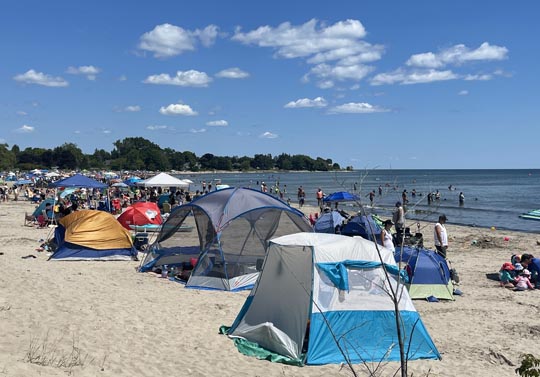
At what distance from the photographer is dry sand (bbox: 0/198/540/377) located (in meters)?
6.75

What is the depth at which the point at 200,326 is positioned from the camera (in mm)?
8727

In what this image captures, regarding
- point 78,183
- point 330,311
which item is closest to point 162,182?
point 78,183

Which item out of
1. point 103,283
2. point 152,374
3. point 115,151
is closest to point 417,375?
point 152,374

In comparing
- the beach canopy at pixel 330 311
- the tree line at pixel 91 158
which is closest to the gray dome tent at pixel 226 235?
the beach canopy at pixel 330 311

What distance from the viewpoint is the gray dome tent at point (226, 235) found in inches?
452

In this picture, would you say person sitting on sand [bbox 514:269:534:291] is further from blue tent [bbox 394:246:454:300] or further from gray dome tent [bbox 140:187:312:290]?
gray dome tent [bbox 140:187:312:290]

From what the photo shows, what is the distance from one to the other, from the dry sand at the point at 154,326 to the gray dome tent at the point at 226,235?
54 cm

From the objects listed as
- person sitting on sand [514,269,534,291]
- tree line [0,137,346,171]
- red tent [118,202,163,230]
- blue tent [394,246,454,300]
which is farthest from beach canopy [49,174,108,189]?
tree line [0,137,346,171]

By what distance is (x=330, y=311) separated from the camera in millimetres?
7504

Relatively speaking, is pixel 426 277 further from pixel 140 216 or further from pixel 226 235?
pixel 140 216

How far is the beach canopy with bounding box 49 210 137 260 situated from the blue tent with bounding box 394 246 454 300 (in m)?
7.45

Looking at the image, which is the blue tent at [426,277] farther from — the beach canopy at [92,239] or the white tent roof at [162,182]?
the white tent roof at [162,182]

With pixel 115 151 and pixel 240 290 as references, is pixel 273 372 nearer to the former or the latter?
pixel 240 290

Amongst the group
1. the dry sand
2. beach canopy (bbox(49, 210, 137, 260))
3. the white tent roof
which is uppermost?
the white tent roof
